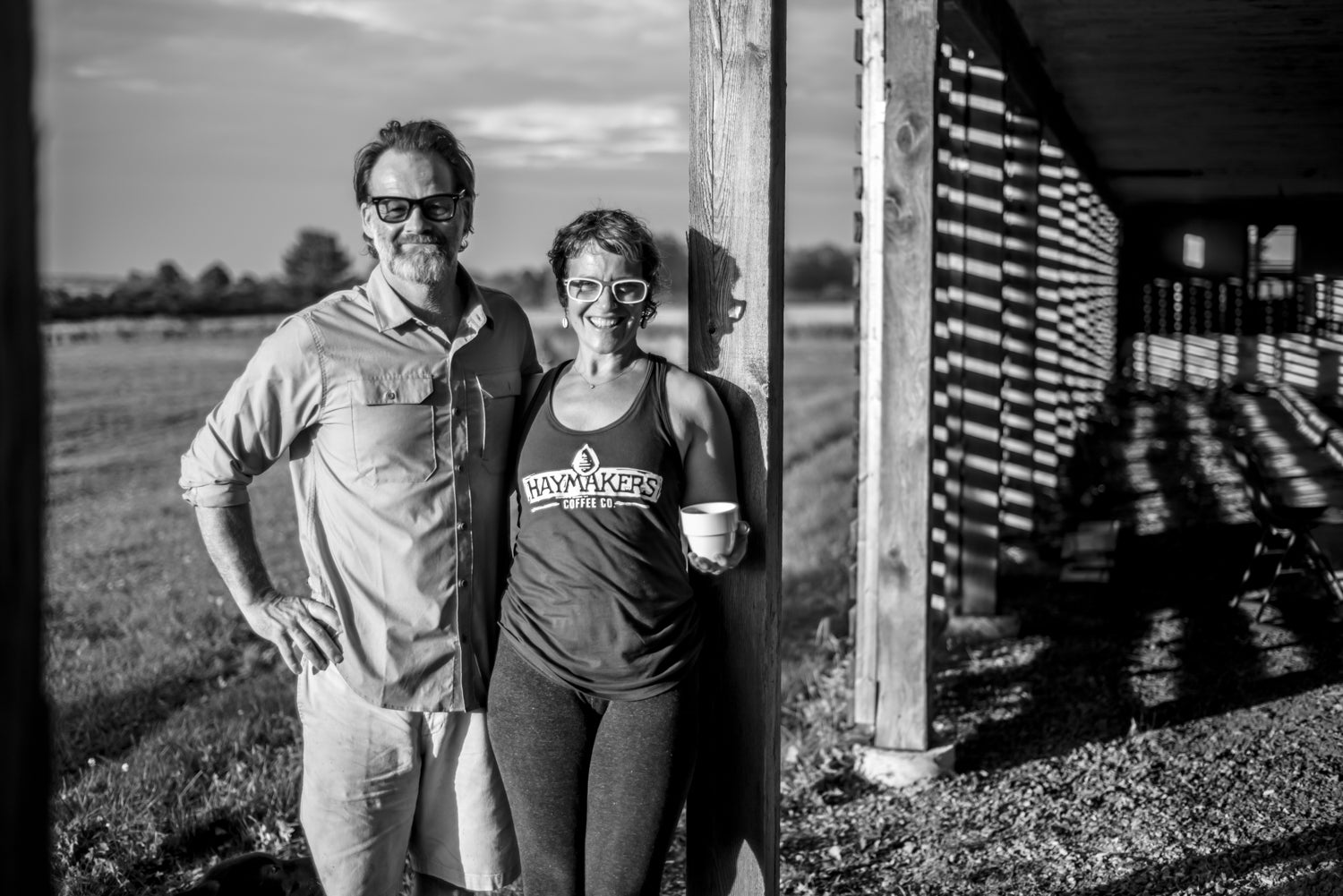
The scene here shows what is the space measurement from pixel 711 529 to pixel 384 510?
71 centimetres

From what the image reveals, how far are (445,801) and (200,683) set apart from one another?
393 cm

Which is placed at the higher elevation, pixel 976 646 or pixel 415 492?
pixel 415 492

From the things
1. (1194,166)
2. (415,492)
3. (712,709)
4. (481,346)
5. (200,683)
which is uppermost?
(1194,166)

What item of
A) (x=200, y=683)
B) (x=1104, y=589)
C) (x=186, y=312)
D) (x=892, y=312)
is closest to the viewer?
(x=892, y=312)

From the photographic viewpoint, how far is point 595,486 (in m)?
2.52

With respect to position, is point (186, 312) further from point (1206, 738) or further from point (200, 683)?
point (1206, 738)

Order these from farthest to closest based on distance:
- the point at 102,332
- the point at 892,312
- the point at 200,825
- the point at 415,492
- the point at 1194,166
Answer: the point at 102,332 < the point at 1194,166 < the point at 892,312 < the point at 200,825 < the point at 415,492

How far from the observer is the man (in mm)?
2609

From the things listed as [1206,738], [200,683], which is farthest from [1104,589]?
[200,683]

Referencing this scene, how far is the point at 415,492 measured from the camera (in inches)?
103

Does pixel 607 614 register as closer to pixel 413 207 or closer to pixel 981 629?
pixel 413 207

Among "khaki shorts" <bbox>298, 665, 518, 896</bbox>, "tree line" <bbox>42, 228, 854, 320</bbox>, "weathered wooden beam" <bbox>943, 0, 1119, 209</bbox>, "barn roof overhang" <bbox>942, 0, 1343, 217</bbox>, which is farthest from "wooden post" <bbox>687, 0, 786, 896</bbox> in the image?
"tree line" <bbox>42, 228, 854, 320</bbox>

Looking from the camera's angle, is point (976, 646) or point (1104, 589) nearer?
point (976, 646)

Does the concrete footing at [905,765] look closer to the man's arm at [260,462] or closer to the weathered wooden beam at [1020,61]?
the man's arm at [260,462]
